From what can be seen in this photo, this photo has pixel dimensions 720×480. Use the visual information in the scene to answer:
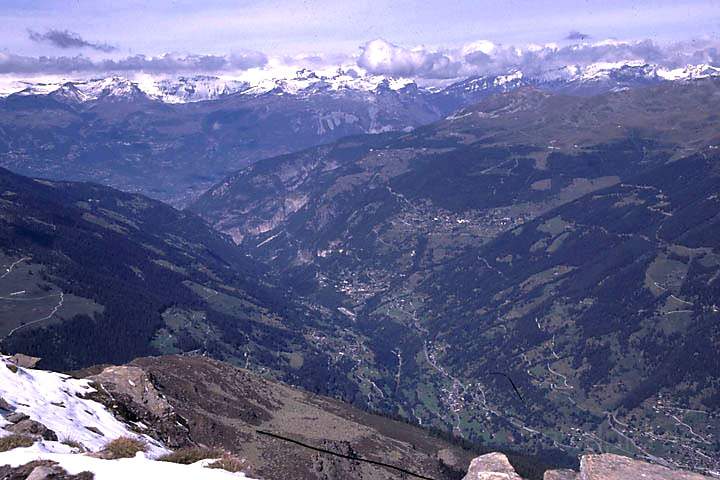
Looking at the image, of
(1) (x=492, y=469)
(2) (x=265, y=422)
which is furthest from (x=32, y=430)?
(2) (x=265, y=422)

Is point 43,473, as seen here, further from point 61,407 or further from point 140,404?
point 140,404

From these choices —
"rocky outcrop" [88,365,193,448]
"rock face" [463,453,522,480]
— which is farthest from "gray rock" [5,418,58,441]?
"rock face" [463,453,522,480]

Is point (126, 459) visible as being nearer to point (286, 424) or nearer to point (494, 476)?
point (494, 476)

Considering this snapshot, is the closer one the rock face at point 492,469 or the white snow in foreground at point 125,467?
the white snow in foreground at point 125,467

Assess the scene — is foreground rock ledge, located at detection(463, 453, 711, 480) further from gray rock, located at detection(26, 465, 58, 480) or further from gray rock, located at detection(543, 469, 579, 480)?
gray rock, located at detection(26, 465, 58, 480)

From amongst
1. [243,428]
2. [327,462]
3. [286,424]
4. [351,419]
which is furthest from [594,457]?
[351,419]

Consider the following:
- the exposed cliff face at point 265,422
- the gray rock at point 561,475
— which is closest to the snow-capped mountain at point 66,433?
the exposed cliff face at point 265,422

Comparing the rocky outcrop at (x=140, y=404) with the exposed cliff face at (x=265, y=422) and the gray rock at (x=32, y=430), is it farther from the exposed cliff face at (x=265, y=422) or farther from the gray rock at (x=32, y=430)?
the gray rock at (x=32, y=430)
